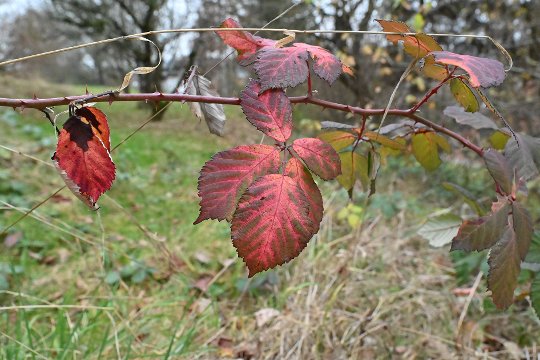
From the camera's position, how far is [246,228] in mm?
375

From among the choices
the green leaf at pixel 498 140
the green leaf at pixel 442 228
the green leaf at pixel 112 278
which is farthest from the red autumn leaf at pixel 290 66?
the green leaf at pixel 112 278

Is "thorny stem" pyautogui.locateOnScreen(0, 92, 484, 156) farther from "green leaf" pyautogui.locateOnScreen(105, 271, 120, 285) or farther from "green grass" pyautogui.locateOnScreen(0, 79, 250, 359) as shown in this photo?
"green leaf" pyautogui.locateOnScreen(105, 271, 120, 285)

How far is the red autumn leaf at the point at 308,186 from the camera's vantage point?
0.41 meters

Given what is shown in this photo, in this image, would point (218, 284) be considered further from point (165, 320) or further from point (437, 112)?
point (437, 112)

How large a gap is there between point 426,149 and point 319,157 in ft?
0.89

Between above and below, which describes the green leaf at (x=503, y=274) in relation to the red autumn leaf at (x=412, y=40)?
below

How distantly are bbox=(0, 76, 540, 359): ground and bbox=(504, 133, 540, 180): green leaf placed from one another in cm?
38

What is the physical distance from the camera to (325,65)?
0.46 meters

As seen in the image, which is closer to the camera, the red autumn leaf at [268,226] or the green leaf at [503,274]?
the red autumn leaf at [268,226]

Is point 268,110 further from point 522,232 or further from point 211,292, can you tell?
point 211,292

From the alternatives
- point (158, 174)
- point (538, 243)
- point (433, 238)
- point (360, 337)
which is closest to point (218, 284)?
point (360, 337)

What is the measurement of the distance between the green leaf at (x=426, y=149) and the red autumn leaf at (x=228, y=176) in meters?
0.30

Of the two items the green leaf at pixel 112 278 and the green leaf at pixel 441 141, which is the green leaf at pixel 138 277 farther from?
the green leaf at pixel 441 141

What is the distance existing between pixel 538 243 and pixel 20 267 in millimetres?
1315
